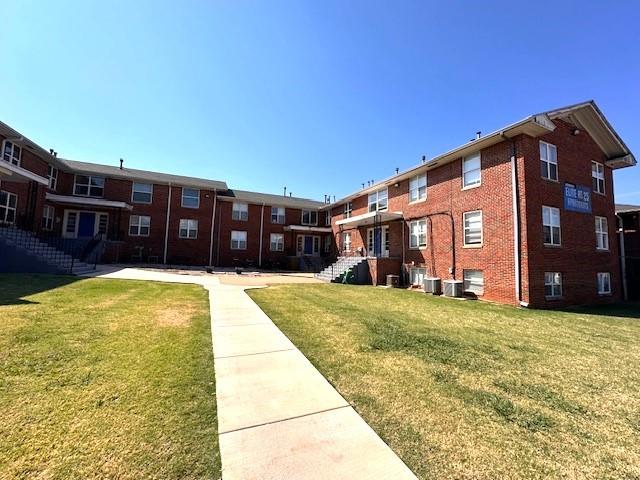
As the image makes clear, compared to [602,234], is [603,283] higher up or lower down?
lower down

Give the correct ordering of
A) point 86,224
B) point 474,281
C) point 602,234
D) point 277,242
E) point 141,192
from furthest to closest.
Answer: point 277,242
point 141,192
point 86,224
point 602,234
point 474,281

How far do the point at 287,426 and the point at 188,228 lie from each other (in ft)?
82.2

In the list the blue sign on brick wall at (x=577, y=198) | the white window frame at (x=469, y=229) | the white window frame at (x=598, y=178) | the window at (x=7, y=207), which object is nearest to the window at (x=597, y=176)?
the white window frame at (x=598, y=178)

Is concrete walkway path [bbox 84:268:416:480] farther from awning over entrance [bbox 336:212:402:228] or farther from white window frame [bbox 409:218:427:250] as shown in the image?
awning over entrance [bbox 336:212:402:228]

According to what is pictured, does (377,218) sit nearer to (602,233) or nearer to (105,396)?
(602,233)

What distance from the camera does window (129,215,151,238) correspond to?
2374 cm

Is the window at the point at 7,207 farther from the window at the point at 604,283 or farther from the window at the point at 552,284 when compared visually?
the window at the point at 604,283

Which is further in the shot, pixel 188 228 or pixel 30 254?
pixel 188 228

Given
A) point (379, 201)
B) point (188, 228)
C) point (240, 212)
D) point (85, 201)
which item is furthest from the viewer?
point (240, 212)

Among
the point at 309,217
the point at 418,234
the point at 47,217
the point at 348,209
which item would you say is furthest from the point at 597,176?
the point at 47,217

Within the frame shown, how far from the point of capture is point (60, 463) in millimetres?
2342

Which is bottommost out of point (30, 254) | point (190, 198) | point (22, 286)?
point (22, 286)

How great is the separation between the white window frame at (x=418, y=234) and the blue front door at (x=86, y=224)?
75.6 ft

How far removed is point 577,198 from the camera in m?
13.9
